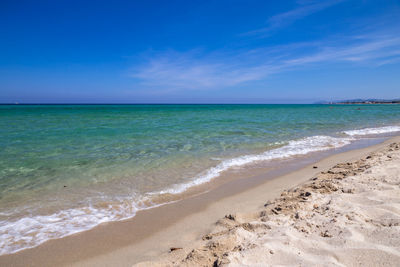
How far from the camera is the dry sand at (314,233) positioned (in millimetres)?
2227

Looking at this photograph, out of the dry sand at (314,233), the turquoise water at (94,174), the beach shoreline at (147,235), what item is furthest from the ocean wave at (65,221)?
the dry sand at (314,233)

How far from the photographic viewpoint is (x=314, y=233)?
8.86ft

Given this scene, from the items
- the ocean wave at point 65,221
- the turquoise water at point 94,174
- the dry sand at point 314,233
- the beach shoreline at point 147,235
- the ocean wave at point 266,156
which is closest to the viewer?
the dry sand at point 314,233

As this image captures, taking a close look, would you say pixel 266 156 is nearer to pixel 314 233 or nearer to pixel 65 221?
pixel 314 233

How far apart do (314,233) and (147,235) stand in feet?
7.78

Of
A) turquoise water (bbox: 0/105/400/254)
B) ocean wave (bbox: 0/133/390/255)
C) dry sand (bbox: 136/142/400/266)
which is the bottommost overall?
ocean wave (bbox: 0/133/390/255)

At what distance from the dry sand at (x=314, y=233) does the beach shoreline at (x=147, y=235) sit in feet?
1.03

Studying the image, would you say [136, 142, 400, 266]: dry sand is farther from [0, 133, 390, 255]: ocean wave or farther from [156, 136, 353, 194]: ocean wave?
[156, 136, 353, 194]: ocean wave

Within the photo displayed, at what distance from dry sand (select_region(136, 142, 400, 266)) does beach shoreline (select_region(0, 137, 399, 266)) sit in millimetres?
313

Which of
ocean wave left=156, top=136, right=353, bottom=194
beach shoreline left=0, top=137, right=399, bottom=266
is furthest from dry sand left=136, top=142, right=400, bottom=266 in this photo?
ocean wave left=156, top=136, right=353, bottom=194

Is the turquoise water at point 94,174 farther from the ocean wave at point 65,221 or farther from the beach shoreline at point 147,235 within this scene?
the beach shoreline at point 147,235

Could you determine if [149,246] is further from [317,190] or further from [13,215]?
[317,190]

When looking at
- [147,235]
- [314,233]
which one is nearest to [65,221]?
[147,235]

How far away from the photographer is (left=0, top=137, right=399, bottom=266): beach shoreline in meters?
2.91
